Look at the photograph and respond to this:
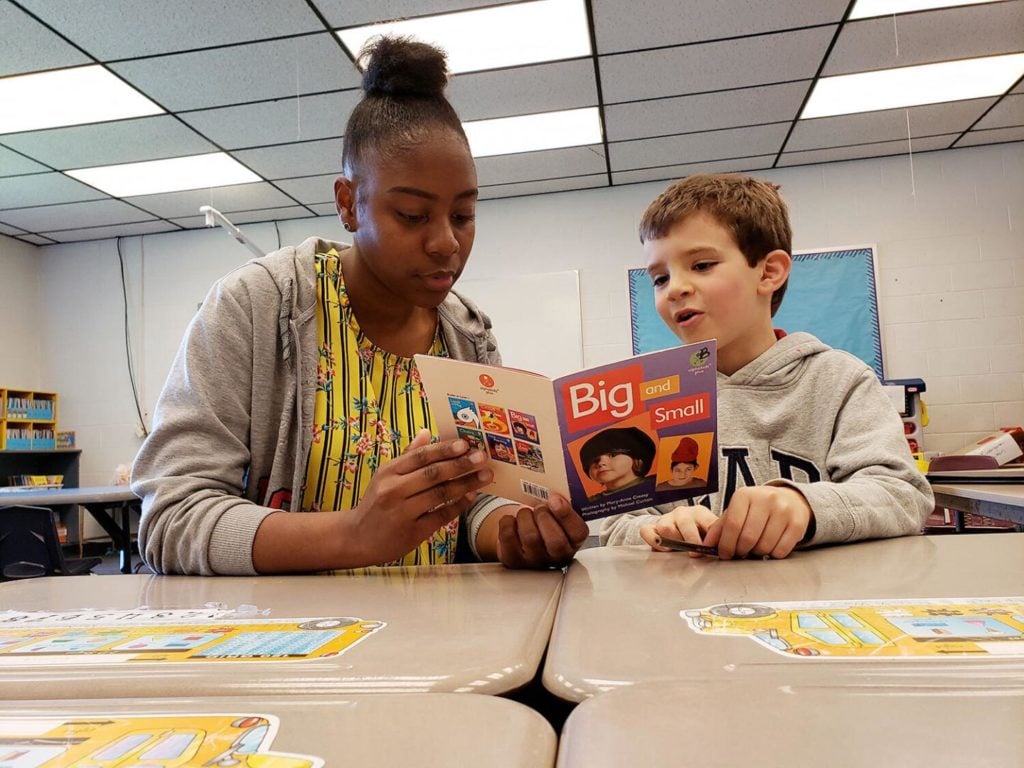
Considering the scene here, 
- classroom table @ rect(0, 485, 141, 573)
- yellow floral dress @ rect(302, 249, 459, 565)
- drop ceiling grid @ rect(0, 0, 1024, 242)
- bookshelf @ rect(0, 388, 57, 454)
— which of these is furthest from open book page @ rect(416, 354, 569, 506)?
bookshelf @ rect(0, 388, 57, 454)

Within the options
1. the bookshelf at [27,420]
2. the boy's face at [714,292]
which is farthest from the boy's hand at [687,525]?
the bookshelf at [27,420]

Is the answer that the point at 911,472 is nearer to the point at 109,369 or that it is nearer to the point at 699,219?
the point at 699,219

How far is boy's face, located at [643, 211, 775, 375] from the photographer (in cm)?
126

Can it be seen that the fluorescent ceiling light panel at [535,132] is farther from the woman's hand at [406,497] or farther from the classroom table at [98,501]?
the woman's hand at [406,497]

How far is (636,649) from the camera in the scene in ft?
1.53

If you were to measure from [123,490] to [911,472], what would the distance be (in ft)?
12.2

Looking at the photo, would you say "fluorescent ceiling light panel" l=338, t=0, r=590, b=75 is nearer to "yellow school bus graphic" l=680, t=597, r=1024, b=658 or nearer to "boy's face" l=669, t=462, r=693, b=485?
"boy's face" l=669, t=462, r=693, b=485

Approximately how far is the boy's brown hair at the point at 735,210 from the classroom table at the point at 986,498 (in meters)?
0.79

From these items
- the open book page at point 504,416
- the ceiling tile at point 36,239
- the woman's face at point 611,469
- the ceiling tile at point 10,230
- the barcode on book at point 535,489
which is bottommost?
the barcode on book at point 535,489

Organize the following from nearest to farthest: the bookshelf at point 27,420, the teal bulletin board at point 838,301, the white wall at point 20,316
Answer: the teal bulletin board at point 838,301 < the bookshelf at point 27,420 < the white wall at point 20,316

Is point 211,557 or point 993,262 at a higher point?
point 993,262

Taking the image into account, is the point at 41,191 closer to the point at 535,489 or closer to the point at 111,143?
the point at 111,143

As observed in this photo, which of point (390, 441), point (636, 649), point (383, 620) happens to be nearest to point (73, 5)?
point (390, 441)

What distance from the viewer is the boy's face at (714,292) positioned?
4.12ft
